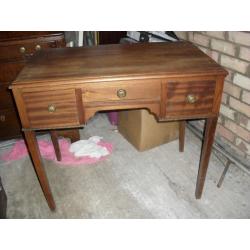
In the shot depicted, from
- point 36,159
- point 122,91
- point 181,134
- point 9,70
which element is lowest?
point 181,134

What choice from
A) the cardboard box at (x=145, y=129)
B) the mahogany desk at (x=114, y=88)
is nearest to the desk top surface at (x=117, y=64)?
the mahogany desk at (x=114, y=88)

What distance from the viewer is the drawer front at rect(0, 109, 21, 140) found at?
2.27 meters

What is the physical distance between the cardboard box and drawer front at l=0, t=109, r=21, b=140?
0.95 m

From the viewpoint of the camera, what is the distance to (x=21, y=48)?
6.58 ft

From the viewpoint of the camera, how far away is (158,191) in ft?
6.37

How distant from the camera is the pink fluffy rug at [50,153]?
7.43 feet

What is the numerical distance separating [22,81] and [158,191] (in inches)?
47.9

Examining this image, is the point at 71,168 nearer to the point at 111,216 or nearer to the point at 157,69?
the point at 111,216

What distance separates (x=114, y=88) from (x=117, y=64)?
18 cm

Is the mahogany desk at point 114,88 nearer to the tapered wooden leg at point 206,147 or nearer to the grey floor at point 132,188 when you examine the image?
the tapered wooden leg at point 206,147

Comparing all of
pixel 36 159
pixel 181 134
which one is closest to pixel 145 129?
pixel 181 134

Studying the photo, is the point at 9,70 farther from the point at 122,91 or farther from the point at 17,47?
the point at 122,91

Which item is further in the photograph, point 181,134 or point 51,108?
point 181,134
